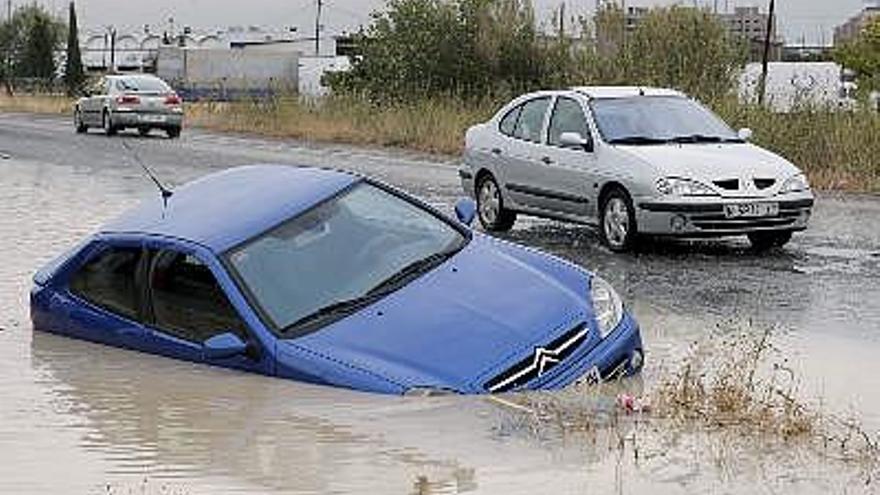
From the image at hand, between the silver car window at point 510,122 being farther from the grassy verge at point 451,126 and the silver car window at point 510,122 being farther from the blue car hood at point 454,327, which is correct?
the blue car hood at point 454,327

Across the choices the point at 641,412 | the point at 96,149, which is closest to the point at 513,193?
the point at 641,412

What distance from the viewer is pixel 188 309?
8.04 m

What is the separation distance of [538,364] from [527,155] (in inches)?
346

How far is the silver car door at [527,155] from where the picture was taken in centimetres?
1570

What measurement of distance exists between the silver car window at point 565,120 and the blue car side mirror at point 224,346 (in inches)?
309

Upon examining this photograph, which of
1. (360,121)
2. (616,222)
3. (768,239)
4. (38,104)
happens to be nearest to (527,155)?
(616,222)

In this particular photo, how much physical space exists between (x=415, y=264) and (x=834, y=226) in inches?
361

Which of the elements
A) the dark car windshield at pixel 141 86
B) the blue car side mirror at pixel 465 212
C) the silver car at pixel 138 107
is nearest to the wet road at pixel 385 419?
the blue car side mirror at pixel 465 212

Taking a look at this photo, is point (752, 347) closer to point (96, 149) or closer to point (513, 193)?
point (513, 193)

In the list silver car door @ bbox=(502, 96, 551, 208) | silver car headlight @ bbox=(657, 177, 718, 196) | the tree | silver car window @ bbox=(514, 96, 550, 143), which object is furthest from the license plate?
the tree

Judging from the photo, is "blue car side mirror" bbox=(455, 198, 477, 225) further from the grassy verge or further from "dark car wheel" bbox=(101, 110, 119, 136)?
"dark car wheel" bbox=(101, 110, 119, 136)

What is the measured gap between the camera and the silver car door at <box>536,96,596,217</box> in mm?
14844

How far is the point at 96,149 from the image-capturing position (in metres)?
30.8

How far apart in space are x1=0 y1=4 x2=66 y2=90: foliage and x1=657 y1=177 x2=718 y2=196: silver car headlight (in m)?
68.1
